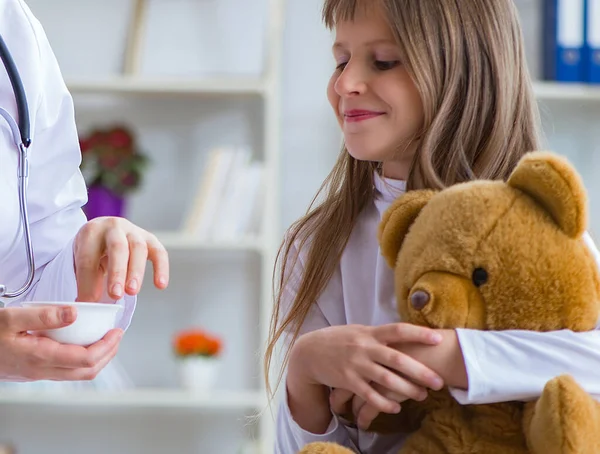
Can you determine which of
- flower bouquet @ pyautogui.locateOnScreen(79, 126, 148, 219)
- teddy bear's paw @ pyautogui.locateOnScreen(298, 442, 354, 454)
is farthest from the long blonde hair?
flower bouquet @ pyautogui.locateOnScreen(79, 126, 148, 219)

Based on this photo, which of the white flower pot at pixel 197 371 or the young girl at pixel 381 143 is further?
the white flower pot at pixel 197 371

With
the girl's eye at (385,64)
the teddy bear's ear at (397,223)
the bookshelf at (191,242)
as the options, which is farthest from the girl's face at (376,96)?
the bookshelf at (191,242)

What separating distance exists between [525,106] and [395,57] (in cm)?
19

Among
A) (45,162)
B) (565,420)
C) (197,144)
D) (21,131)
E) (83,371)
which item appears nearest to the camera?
(565,420)

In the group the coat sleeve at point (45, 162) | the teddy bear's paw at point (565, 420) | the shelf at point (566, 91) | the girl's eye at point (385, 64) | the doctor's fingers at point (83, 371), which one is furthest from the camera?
the shelf at point (566, 91)

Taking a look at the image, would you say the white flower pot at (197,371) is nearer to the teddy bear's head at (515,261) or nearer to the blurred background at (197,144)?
the blurred background at (197,144)

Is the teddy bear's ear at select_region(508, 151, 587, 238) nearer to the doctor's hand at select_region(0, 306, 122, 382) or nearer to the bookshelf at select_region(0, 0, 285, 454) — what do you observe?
the doctor's hand at select_region(0, 306, 122, 382)

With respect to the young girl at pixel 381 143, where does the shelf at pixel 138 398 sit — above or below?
below

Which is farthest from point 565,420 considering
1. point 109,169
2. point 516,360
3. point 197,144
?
point 197,144

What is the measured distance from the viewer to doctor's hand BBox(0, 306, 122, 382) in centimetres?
86

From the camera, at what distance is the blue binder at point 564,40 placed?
2.39 metres

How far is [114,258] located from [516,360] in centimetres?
47

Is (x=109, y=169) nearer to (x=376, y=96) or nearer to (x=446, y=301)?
(x=376, y=96)

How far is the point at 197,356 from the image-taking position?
8.16ft
